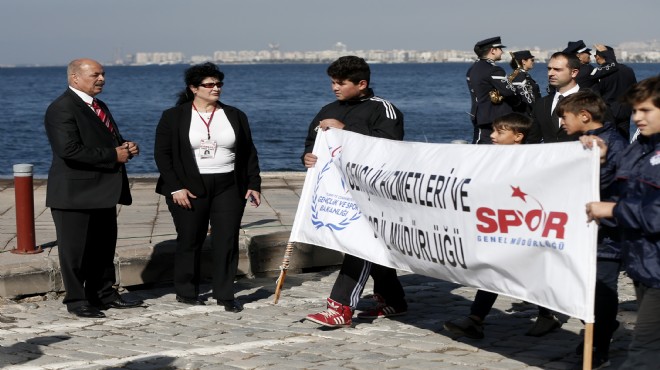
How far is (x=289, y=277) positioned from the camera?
1007 cm

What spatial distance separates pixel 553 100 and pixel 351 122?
5.05 ft

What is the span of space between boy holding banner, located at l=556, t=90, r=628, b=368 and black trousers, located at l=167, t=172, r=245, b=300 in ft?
9.96

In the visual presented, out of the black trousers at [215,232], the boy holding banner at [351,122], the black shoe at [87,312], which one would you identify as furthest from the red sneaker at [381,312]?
the black shoe at [87,312]

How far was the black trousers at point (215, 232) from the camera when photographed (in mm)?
8703

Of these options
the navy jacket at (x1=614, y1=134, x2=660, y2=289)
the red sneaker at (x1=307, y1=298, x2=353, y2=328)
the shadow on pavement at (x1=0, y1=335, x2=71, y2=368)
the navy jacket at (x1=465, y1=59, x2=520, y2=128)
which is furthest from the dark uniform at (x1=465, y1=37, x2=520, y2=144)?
the navy jacket at (x1=614, y1=134, x2=660, y2=289)

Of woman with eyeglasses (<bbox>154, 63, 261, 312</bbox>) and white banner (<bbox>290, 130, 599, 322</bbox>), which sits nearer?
white banner (<bbox>290, 130, 599, 322</bbox>)

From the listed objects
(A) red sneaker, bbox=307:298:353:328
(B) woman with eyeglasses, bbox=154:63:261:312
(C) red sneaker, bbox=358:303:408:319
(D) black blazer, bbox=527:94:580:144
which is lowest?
(C) red sneaker, bbox=358:303:408:319

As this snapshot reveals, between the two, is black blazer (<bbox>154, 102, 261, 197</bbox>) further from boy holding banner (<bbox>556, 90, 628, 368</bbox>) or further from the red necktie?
boy holding banner (<bbox>556, 90, 628, 368</bbox>)

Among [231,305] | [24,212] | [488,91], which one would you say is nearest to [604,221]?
[231,305]

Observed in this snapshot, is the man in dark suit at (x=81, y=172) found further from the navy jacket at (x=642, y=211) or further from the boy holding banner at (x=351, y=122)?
the navy jacket at (x=642, y=211)

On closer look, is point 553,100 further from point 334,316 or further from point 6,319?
point 6,319

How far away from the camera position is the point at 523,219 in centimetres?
608

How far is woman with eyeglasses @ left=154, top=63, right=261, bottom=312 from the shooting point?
8.65 meters

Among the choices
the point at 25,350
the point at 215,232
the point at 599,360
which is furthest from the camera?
the point at 215,232
